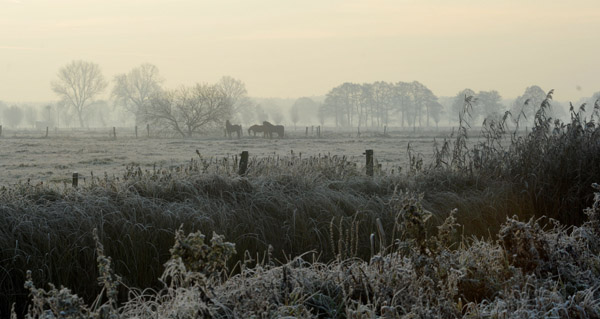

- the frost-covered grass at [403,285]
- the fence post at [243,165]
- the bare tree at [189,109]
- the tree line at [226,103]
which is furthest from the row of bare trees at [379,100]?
the frost-covered grass at [403,285]

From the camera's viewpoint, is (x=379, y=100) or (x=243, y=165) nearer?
(x=243, y=165)

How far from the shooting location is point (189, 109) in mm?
48125

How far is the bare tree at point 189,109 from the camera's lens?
4809cm

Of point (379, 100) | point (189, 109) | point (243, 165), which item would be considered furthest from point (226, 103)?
point (379, 100)

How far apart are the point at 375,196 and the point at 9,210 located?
16.1 feet

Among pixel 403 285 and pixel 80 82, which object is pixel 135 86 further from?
pixel 403 285

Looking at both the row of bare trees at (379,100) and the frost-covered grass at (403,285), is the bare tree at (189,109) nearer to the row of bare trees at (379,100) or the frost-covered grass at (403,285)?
the frost-covered grass at (403,285)

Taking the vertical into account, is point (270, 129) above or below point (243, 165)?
above

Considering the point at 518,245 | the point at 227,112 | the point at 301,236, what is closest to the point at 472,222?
the point at 301,236

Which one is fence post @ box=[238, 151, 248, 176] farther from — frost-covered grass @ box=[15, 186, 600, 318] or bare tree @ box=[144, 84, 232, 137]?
bare tree @ box=[144, 84, 232, 137]

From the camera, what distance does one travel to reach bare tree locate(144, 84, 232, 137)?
1893 inches

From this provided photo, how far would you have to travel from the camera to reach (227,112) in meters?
49.1

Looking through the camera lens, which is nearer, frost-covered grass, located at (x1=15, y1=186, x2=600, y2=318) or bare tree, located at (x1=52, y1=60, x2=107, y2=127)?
frost-covered grass, located at (x1=15, y1=186, x2=600, y2=318)

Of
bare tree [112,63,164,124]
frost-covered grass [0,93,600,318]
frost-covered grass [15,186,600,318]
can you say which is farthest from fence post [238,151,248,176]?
bare tree [112,63,164,124]
